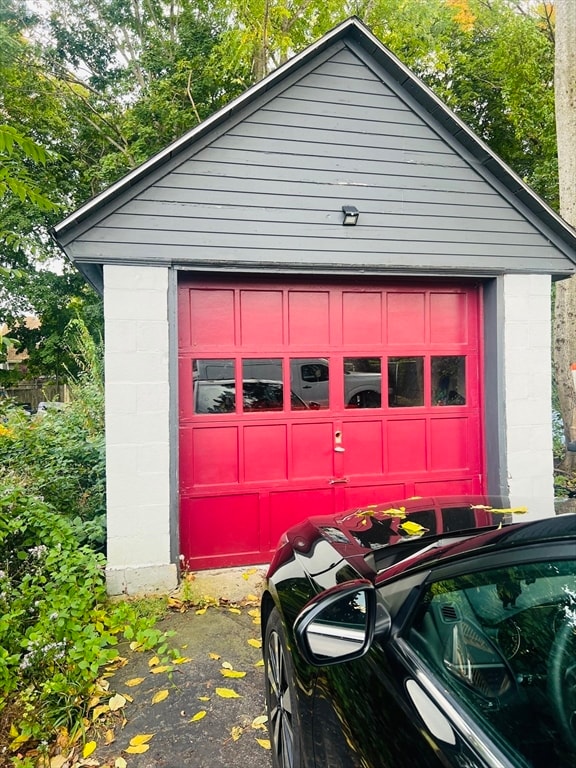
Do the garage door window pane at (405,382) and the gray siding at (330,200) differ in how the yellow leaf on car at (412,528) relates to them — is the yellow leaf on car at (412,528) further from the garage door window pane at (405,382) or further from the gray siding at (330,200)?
the gray siding at (330,200)

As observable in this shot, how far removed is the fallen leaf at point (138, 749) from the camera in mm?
2295

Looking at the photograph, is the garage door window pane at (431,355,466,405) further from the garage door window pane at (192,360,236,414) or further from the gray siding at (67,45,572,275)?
the garage door window pane at (192,360,236,414)

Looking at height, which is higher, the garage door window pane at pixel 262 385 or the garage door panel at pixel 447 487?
the garage door window pane at pixel 262 385

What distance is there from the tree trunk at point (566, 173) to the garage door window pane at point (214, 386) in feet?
A: 19.4

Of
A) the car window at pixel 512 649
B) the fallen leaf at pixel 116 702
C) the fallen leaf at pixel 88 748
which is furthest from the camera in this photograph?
the fallen leaf at pixel 116 702

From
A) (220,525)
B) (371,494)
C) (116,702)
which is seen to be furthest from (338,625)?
(371,494)

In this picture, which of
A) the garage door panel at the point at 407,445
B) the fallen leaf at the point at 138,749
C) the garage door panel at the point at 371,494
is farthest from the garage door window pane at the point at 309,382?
the fallen leaf at the point at 138,749

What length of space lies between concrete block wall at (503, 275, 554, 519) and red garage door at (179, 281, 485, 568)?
32cm

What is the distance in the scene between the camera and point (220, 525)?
436cm

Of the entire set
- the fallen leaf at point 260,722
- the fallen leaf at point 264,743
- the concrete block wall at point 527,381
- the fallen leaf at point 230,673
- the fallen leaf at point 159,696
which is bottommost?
the fallen leaf at point 264,743

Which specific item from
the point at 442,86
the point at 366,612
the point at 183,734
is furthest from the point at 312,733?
the point at 442,86

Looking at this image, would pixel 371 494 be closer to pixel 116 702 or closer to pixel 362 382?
pixel 362 382

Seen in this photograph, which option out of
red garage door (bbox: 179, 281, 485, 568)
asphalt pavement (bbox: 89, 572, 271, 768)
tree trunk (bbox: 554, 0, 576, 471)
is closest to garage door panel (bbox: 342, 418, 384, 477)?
red garage door (bbox: 179, 281, 485, 568)

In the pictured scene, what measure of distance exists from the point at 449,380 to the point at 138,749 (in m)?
4.03
